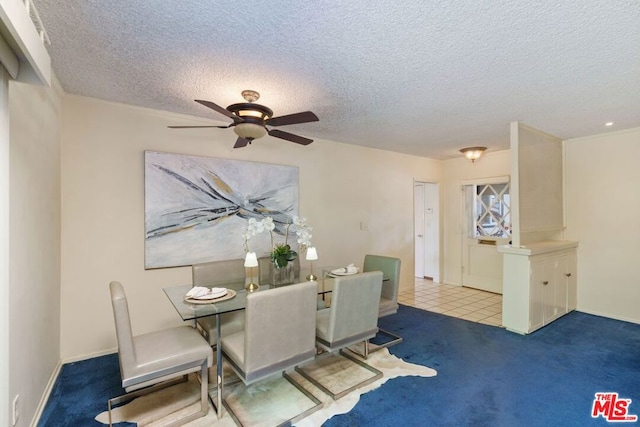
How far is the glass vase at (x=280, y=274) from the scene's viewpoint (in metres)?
2.78

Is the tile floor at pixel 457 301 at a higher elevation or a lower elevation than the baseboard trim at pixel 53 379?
lower

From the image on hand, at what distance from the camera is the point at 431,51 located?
1973mm

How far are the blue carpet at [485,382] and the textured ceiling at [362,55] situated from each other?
7.88 ft

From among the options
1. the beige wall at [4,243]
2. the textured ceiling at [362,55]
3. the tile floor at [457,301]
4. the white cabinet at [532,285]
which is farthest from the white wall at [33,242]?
the white cabinet at [532,285]

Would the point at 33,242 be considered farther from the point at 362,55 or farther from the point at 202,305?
the point at 362,55

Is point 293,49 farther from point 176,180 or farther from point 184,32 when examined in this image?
point 176,180

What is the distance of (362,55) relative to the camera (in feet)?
6.64

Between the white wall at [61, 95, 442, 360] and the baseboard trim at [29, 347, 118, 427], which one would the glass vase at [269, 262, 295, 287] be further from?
the baseboard trim at [29, 347, 118, 427]

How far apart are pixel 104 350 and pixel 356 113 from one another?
3387mm

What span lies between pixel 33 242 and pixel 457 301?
4.99 metres

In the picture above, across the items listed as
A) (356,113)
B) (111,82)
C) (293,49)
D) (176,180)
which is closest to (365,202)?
(356,113)

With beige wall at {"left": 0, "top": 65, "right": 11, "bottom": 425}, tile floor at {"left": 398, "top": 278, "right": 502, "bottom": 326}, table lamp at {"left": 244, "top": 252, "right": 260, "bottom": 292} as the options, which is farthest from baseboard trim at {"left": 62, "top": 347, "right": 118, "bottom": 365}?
tile floor at {"left": 398, "top": 278, "right": 502, "bottom": 326}

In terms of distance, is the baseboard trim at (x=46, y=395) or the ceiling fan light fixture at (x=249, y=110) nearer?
the baseboard trim at (x=46, y=395)

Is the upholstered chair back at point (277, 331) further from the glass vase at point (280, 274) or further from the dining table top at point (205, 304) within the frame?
the glass vase at point (280, 274)
